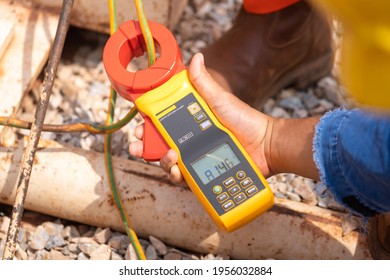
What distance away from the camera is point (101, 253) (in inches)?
49.3

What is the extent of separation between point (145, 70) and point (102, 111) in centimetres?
41

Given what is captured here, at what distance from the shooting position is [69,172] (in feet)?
4.12

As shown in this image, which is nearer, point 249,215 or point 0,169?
point 249,215

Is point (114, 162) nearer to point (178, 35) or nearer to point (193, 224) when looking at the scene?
point (193, 224)

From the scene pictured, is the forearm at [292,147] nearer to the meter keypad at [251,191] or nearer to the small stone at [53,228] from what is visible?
the meter keypad at [251,191]

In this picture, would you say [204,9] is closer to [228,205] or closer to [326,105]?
[326,105]

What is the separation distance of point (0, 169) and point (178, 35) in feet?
2.16

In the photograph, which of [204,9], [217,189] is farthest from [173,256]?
[204,9]

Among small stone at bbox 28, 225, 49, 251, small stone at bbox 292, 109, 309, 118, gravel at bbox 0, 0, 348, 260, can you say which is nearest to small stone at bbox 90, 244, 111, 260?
gravel at bbox 0, 0, 348, 260

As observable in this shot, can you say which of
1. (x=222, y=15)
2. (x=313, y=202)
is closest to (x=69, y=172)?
(x=313, y=202)

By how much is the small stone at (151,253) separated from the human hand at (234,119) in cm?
19
